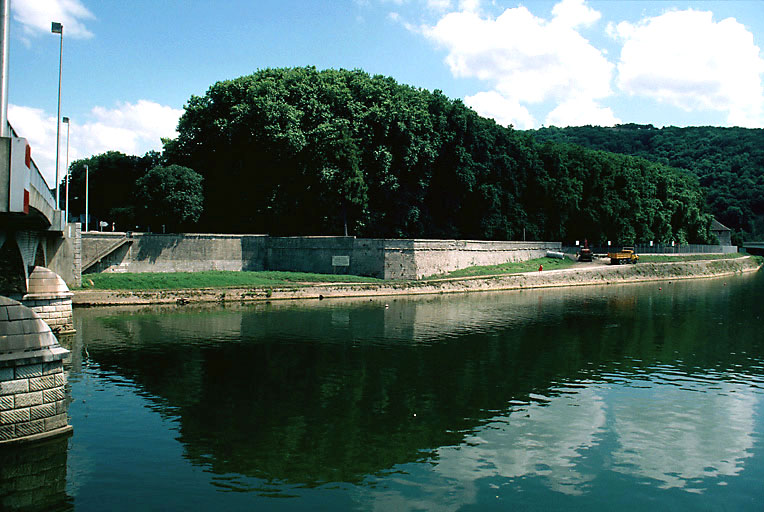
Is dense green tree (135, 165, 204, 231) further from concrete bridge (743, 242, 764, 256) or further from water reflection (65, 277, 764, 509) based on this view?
concrete bridge (743, 242, 764, 256)

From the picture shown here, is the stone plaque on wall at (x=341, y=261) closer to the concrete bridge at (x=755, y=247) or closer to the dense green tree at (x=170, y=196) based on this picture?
the dense green tree at (x=170, y=196)

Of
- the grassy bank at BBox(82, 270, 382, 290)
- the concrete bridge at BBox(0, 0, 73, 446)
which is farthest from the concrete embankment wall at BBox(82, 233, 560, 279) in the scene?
the concrete bridge at BBox(0, 0, 73, 446)

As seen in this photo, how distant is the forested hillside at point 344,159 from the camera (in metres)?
60.4

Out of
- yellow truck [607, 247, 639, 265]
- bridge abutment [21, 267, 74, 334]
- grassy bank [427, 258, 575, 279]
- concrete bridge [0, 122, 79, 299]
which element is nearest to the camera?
concrete bridge [0, 122, 79, 299]

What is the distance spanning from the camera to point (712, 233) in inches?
4727

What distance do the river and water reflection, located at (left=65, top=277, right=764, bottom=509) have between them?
8 centimetres

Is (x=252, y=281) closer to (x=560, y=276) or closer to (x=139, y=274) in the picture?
(x=139, y=274)

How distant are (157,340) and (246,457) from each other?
56.7 ft

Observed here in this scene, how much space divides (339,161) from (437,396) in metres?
40.8

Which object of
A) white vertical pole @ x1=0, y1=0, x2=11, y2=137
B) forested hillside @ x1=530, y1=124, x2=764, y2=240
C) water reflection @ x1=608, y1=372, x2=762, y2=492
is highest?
forested hillside @ x1=530, y1=124, x2=764, y2=240

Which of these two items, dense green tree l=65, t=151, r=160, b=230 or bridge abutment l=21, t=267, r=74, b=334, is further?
dense green tree l=65, t=151, r=160, b=230

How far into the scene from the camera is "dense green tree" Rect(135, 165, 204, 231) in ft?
191

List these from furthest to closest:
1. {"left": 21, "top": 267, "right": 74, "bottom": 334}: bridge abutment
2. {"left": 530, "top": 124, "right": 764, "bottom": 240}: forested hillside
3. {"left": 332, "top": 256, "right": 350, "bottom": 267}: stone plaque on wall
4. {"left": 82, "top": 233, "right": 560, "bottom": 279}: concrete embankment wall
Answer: {"left": 530, "top": 124, "right": 764, "bottom": 240}: forested hillside, {"left": 332, "top": 256, "right": 350, "bottom": 267}: stone plaque on wall, {"left": 82, "top": 233, "right": 560, "bottom": 279}: concrete embankment wall, {"left": 21, "top": 267, "right": 74, "bottom": 334}: bridge abutment

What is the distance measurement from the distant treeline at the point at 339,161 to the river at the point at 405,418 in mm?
25869
